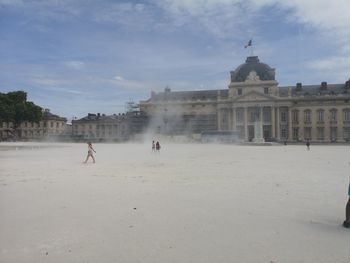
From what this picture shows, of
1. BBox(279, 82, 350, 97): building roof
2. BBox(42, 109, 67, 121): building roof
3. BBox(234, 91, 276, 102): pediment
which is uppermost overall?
BBox(279, 82, 350, 97): building roof

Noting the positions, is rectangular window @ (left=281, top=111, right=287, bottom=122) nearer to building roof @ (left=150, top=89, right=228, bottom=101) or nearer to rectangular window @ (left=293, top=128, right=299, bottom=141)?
rectangular window @ (left=293, top=128, right=299, bottom=141)

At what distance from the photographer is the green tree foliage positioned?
83.1 m

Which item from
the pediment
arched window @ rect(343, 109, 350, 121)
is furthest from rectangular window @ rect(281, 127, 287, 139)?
arched window @ rect(343, 109, 350, 121)

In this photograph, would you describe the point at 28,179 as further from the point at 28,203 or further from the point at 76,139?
the point at 76,139

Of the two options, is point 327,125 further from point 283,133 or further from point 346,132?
point 283,133

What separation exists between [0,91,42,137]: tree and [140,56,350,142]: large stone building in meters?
29.6

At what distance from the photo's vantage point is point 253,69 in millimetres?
101500

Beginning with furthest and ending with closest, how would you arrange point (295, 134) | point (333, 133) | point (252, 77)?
1. point (252, 77)
2. point (295, 134)
3. point (333, 133)

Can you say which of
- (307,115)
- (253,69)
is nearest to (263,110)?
(307,115)

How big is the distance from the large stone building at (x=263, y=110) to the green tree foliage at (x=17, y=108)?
29632 millimetres

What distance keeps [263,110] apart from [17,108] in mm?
60135

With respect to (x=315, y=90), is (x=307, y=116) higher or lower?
lower

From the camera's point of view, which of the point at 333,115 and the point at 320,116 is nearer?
the point at 333,115

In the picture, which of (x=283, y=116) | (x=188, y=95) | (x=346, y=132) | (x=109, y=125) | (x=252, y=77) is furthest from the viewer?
(x=109, y=125)
